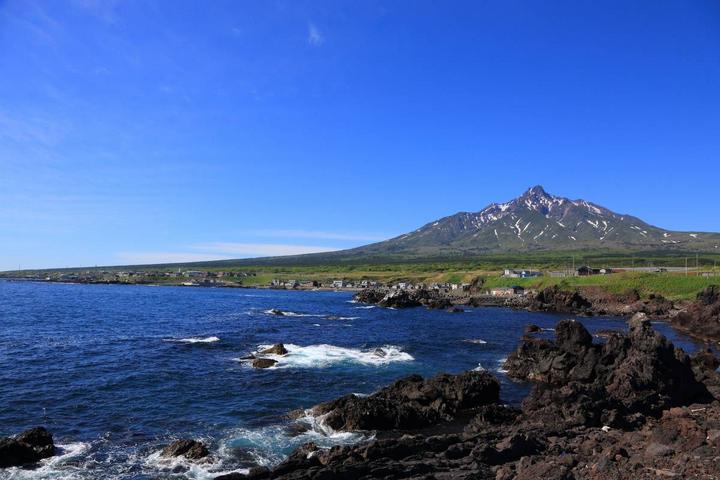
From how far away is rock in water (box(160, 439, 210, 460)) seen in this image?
2219 centimetres

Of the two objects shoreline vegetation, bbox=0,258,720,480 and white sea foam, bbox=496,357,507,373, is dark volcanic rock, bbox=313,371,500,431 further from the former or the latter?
white sea foam, bbox=496,357,507,373

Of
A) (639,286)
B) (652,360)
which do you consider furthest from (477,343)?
(639,286)

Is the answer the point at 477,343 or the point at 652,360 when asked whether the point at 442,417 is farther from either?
the point at 477,343

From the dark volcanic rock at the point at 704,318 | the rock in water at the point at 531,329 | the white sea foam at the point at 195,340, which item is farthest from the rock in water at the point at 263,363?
the dark volcanic rock at the point at 704,318

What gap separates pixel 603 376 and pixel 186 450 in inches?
1085

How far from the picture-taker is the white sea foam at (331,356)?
4334 centimetres

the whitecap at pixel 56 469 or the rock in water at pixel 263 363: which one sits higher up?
the rock in water at pixel 263 363

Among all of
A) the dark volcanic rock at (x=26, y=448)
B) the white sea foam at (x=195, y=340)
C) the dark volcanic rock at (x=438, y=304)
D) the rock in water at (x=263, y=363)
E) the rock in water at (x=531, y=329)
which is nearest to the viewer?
the dark volcanic rock at (x=26, y=448)

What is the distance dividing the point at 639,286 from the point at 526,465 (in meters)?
98.4

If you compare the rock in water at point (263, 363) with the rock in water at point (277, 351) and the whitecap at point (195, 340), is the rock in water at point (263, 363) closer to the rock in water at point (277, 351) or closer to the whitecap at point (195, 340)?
the rock in water at point (277, 351)

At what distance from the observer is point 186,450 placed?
22.6 meters

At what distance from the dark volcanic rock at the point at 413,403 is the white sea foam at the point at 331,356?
12239 mm

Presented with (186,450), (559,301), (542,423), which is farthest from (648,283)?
(186,450)

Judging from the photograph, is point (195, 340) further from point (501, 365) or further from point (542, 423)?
point (542, 423)
